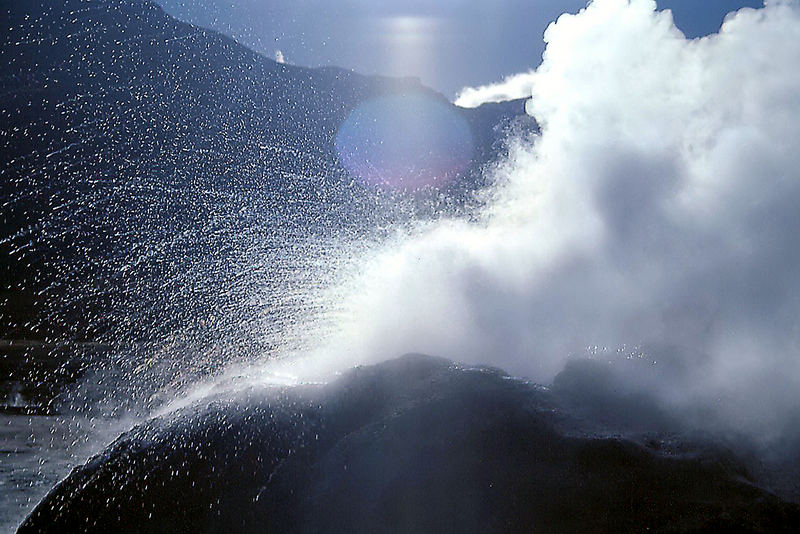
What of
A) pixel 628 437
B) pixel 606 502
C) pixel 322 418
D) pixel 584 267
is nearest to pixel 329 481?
pixel 322 418

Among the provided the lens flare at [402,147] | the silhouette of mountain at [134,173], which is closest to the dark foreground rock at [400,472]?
the silhouette of mountain at [134,173]

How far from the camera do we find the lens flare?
30.7 m

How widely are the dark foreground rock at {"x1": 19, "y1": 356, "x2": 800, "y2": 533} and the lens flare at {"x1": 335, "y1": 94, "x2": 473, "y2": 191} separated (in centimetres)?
2076

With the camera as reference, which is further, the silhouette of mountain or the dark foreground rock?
the silhouette of mountain

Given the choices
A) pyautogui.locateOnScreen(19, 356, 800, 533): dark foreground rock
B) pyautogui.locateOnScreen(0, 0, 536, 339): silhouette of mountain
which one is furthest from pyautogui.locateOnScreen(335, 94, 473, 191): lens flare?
pyautogui.locateOnScreen(19, 356, 800, 533): dark foreground rock

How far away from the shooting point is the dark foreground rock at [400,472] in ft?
13.0

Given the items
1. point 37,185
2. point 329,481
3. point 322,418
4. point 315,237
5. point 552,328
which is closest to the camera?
point 329,481

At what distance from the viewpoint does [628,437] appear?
14.9 feet

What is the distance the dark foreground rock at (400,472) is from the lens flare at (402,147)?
2076 cm

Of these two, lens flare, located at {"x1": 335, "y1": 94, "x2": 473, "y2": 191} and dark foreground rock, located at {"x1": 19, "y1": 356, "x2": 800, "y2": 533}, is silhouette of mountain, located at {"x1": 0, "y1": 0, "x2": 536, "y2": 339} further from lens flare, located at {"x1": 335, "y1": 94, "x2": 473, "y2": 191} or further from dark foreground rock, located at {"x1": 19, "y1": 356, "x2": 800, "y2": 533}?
dark foreground rock, located at {"x1": 19, "y1": 356, "x2": 800, "y2": 533}

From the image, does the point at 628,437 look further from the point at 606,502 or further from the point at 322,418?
the point at 322,418

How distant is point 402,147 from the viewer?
129 ft

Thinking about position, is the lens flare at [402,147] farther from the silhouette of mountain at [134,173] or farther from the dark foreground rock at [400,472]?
the dark foreground rock at [400,472]

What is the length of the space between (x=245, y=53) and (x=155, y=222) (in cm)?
3604
